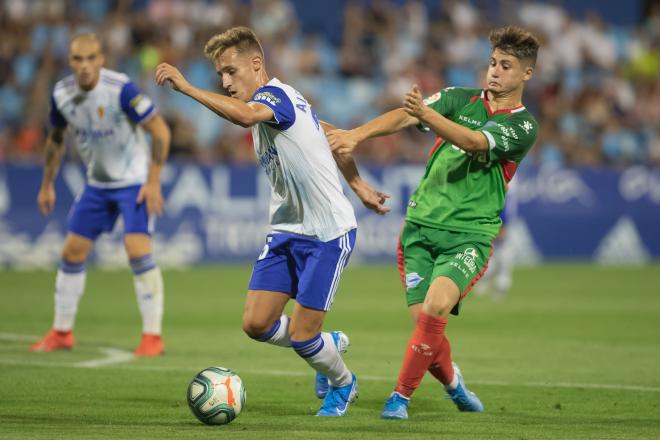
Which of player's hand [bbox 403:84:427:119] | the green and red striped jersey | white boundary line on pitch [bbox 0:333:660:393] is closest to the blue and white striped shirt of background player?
the green and red striped jersey

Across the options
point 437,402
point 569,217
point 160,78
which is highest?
point 160,78

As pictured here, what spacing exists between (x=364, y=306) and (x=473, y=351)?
4.09m

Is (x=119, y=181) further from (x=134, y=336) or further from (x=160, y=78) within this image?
(x=160, y=78)

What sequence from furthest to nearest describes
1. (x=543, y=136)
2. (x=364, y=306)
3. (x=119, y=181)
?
(x=543, y=136) → (x=364, y=306) → (x=119, y=181)

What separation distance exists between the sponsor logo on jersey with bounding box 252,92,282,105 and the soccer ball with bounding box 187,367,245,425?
1683 millimetres

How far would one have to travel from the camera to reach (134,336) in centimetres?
1175

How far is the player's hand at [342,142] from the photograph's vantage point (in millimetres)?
6957

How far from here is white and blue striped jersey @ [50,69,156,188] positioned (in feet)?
34.0

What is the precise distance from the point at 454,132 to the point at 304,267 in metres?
1.25

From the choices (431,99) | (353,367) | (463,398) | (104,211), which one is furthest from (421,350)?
(104,211)

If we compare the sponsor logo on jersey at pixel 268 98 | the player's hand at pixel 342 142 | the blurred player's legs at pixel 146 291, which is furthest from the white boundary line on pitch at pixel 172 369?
the sponsor logo on jersey at pixel 268 98

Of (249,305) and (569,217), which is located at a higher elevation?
(249,305)

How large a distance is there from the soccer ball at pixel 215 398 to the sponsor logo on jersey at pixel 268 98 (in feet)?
5.52

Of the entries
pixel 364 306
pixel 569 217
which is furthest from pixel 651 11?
pixel 364 306
